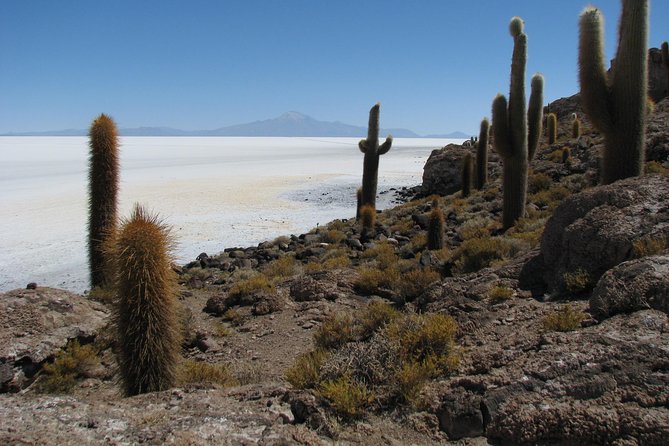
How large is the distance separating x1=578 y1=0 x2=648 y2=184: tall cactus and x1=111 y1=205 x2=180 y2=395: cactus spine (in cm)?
797

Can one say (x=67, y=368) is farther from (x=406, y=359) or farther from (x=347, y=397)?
(x=406, y=359)

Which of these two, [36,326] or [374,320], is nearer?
[374,320]

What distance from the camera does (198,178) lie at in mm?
41281

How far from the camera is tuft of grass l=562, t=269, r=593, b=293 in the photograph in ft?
20.2

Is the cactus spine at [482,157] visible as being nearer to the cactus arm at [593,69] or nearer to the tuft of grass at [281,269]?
the tuft of grass at [281,269]

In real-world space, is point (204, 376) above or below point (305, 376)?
below

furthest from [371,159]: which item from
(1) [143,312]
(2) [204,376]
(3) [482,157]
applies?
(1) [143,312]

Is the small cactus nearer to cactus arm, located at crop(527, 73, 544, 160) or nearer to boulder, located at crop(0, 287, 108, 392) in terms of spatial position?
cactus arm, located at crop(527, 73, 544, 160)

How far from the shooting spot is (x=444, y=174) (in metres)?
28.3

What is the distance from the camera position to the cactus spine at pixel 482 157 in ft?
76.2

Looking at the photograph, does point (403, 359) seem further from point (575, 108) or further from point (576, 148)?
point (575, 108)

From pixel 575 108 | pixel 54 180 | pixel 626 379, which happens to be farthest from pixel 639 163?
pixel 54 180

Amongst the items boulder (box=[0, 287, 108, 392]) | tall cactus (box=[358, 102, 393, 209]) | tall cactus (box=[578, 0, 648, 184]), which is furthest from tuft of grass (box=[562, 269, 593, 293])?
tall cactus (box=[358, 102, 393, 209])

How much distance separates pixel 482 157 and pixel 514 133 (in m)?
9.37
